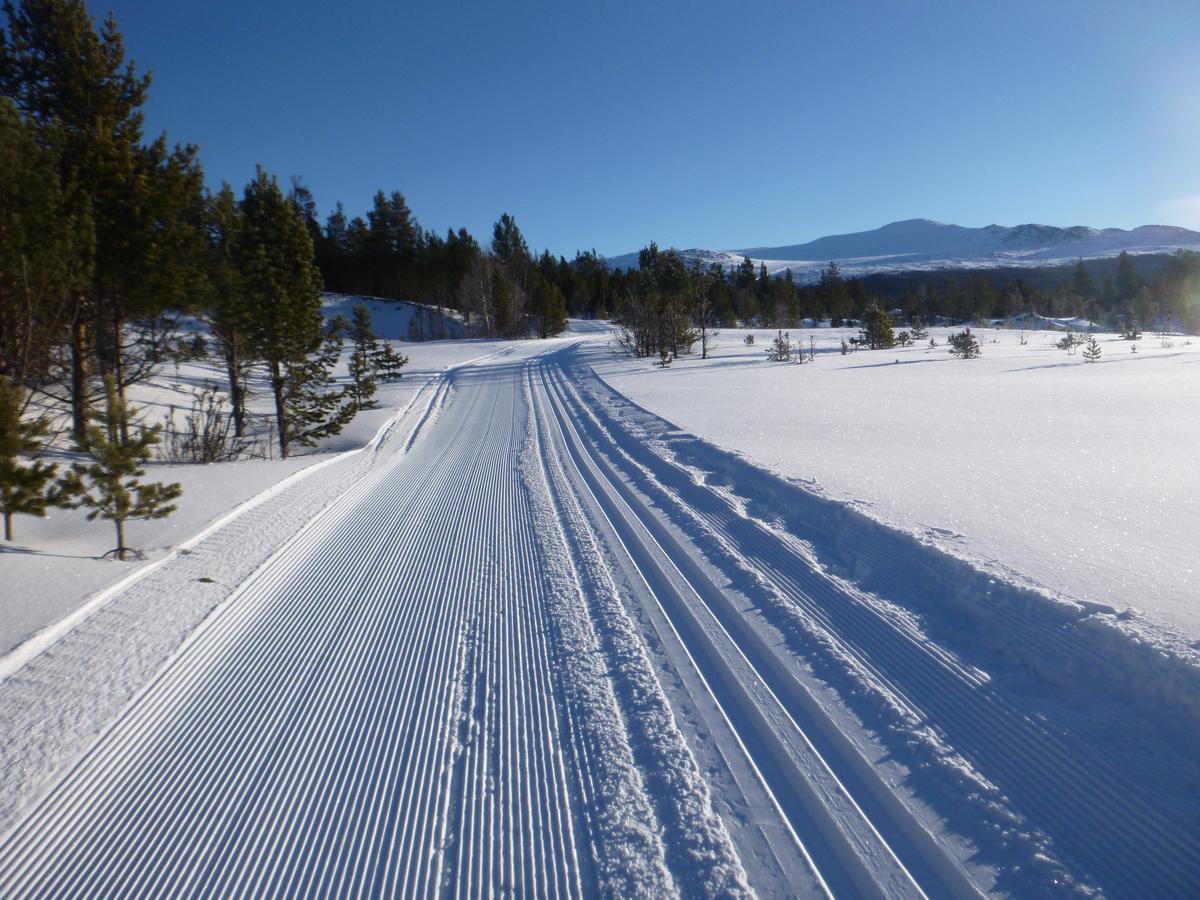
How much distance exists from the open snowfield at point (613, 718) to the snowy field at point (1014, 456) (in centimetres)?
14

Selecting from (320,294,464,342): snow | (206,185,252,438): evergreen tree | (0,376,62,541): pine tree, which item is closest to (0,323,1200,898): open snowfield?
(0,376,62,541): pine tree

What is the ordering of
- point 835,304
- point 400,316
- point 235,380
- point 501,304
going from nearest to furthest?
point 235,380 → point 501,304 → point 400,316 → point 835,304

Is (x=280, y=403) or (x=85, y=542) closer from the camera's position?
(x=85, y=542)

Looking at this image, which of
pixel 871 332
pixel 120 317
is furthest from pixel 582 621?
pixel 871 332

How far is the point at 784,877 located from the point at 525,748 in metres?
1.28

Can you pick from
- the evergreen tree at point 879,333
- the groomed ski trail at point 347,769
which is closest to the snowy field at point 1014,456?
the groomed ski trail at point 347,769

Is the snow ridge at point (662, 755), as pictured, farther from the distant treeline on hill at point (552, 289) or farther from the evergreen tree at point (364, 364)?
the distant treeline on hill at point (552, 289)

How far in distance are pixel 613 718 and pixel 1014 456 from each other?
25.4ft

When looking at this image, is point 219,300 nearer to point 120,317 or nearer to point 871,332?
point 120,317

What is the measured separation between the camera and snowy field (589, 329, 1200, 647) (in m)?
4.71

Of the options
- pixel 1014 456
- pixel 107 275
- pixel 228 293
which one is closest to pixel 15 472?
pixel 107 275

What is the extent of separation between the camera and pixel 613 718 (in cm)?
336

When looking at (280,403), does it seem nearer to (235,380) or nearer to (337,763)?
(235,380)

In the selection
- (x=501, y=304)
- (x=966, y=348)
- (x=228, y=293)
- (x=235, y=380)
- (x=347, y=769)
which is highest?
(x=501, y=304)
